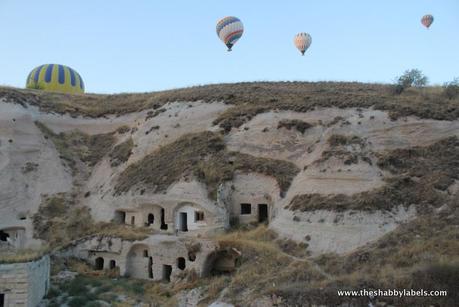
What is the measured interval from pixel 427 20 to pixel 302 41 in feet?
35.6

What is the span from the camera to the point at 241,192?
965 inches

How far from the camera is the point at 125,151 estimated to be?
→ 98.6ft

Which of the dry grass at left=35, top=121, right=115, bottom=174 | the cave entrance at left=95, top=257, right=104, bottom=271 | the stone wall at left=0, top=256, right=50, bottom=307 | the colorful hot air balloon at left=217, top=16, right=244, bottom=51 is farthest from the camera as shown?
the colorful hot air balloon at left=217, top=16, right=244, bottom=51

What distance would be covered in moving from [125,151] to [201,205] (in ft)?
28.5

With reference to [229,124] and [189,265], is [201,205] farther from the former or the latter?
[229,124]

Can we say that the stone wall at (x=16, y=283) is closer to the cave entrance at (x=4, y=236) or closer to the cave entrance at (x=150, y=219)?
the cave entrance at (x=150, y=219)

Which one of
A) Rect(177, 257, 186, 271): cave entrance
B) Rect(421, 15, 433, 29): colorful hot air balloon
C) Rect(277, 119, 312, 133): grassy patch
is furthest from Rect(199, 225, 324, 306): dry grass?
Rect(421, 15, 433, 29): colorful hot air balloon

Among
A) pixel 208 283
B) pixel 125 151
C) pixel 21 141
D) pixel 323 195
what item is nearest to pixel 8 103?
pixel 21 141

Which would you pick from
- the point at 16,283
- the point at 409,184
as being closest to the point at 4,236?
the point at 16,283

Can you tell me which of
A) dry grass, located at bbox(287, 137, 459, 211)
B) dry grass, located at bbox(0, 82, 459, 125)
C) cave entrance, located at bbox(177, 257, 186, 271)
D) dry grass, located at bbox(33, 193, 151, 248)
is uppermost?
dry grass, located at bbox(0, 82, 459, 125)

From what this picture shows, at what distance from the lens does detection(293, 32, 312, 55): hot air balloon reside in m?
37.2

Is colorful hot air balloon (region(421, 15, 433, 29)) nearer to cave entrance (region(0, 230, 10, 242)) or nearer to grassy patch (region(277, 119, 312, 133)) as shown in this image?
grassy patch (region(277, 119, 312, 133))

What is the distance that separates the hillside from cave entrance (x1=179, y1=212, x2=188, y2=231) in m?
0.07

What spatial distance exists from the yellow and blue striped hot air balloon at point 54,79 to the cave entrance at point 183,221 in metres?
19.4
